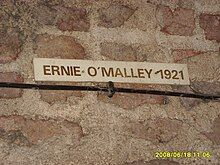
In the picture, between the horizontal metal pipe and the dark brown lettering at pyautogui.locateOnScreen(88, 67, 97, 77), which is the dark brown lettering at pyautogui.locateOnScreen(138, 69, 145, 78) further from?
the dark brown lettering at pyautogui.locateOnScreen(88, 67, 97, 77)

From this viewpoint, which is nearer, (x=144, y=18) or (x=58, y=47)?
(x=58, y=47)

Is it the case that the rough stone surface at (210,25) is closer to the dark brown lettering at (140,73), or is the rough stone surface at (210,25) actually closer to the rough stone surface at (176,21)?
the rough stone surface at (176,21)

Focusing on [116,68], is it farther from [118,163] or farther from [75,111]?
[118,163]

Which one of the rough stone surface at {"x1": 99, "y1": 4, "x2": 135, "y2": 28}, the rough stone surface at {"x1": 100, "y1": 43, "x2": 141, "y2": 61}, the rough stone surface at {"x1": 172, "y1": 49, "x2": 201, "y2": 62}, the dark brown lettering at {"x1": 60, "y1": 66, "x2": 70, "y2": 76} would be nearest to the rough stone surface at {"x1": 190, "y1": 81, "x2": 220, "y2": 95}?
the rough stone surface at {"x1": 172, "y1": 49, "x2": 201, "y2": 62}

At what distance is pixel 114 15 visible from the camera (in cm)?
152

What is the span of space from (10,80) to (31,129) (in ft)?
0.56

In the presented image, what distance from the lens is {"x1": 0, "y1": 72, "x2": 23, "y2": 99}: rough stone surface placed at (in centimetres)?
131

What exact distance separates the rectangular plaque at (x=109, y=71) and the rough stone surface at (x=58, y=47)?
0.03m

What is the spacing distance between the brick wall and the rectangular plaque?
1.0 inches

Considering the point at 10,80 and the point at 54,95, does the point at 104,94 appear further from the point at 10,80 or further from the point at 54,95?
the point at 10,80

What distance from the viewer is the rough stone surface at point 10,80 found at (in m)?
1.31

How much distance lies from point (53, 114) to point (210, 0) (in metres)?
0.77

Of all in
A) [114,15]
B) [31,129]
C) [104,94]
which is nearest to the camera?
[31,129]

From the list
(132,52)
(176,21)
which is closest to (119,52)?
(132,52)
